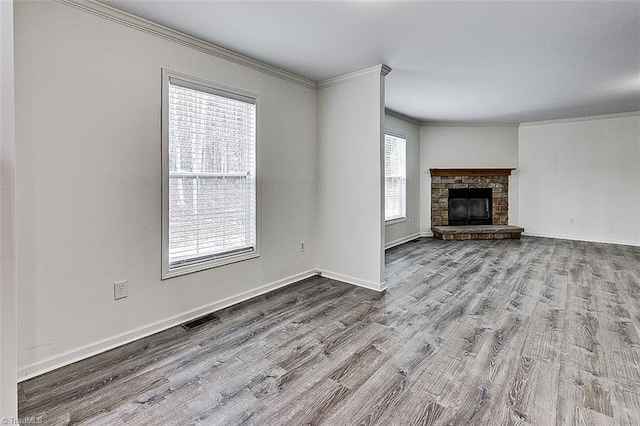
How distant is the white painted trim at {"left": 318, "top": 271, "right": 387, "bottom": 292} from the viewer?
3.77m

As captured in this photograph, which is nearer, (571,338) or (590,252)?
(571,338)

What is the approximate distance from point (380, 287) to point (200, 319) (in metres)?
1.95

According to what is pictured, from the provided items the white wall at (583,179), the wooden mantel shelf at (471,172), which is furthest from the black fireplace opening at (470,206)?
the white wall at (583,179)

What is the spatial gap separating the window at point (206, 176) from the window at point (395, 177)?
3.46m

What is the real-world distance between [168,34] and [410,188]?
5.45 metres

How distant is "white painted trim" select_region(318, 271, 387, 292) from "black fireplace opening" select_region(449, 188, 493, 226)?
14.4ft

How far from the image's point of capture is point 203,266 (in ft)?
10.0

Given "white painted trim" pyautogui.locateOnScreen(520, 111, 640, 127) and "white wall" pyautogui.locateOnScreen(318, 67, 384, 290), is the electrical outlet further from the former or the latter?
"white painted trim" pyautogui.locateOnScreen(520, 111, 640, 127)

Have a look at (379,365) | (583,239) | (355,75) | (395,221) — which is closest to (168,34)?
(355,75)

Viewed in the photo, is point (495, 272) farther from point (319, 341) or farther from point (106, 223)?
point (106, 223)

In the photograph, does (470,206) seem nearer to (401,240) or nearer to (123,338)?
(401,240)

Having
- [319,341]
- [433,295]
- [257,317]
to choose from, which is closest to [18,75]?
[257,317]

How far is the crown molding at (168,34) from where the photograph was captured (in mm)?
2305

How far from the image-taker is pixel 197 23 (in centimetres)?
263
